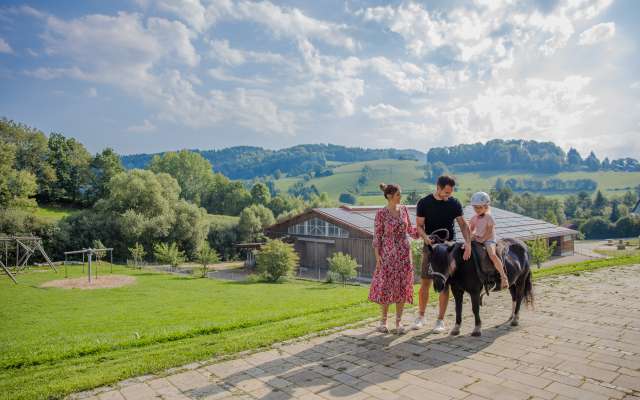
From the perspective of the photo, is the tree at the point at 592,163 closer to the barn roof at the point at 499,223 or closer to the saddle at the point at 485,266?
the barn roof at the point at 499,223

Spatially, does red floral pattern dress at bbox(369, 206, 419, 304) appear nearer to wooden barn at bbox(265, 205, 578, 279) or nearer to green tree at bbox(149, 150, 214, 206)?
wooden barn at bbox(265, 205, 578, 279)

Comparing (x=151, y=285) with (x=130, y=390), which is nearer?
(x=130, y=390)

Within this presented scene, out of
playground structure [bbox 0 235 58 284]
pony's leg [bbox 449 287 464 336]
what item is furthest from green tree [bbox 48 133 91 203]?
pony's leg [bbox 449 287 464 336]

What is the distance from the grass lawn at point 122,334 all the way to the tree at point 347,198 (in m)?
118

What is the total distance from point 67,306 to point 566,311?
1585 centimetres

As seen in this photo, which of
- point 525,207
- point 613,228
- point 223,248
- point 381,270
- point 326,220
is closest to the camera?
point 381,270

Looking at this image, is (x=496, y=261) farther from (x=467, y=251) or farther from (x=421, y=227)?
(x=421, y=227)

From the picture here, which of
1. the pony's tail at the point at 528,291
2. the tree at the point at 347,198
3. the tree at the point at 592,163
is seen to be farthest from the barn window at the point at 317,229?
the tree at the point at 592,163

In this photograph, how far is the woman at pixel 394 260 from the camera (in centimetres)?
548

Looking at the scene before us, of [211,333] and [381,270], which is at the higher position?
[381,270]

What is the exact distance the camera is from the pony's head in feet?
15.9

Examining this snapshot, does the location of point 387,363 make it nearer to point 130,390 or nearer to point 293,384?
point 293,384

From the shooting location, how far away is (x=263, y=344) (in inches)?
196

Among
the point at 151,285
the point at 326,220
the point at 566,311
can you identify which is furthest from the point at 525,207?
the point at 566,311
